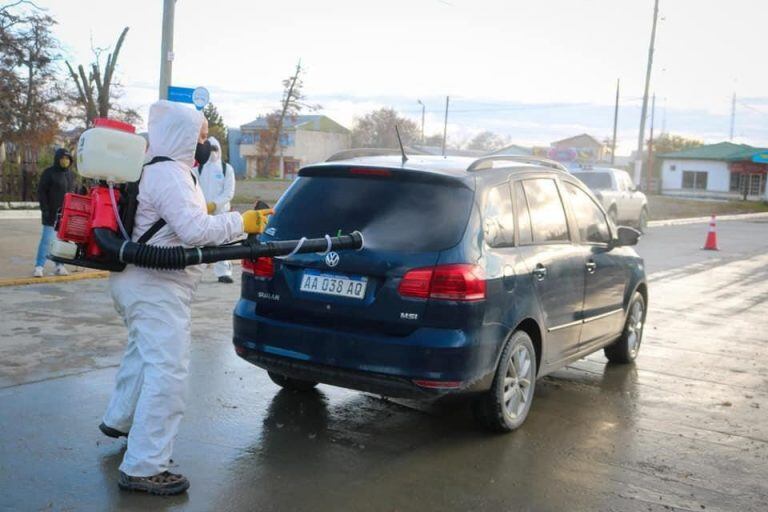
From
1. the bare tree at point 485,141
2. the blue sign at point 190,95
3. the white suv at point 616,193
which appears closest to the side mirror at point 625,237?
the blue sign at point 190,95

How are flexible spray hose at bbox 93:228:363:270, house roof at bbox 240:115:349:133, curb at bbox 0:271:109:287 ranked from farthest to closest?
house roof at bbox 240:115:349:133, curb at bbox 0:271:109:287, flexible spray hose at bbox 93:228:363:270

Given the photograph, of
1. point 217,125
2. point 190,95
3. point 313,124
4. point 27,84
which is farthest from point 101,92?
point 313,124

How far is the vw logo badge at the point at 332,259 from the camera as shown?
17.3 feet

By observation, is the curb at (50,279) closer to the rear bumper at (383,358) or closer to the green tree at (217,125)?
the rear bumper at (383,358)

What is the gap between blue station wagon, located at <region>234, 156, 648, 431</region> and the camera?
504cm

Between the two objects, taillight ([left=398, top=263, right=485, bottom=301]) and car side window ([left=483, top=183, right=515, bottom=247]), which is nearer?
taillight ([left=398, top=263, right=485, bottom=301])

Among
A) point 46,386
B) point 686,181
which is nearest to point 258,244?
point 46,386

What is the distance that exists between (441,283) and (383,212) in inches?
24.6

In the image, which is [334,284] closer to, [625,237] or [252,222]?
[252,222]

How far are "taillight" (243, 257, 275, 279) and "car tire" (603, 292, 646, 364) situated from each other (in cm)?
357

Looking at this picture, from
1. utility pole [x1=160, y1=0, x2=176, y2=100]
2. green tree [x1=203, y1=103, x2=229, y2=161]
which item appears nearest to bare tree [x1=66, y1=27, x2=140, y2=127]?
utility pole [x1=160, y1=0, x2=176, y2=100]

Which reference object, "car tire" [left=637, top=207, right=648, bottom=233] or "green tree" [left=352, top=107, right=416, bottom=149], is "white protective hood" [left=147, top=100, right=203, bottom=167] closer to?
→ "car tire" [left=637, top=207, right=648, bottom=233]

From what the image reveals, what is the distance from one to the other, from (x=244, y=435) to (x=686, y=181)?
7804cm

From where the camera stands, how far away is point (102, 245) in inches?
164
